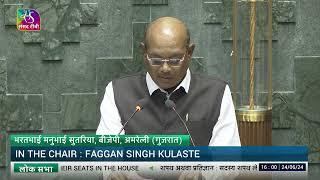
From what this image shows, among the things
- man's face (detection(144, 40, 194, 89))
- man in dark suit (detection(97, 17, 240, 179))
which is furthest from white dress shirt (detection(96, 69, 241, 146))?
man's face (detection(144, 40, 194, 89))

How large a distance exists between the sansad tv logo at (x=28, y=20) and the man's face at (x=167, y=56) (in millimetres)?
1865

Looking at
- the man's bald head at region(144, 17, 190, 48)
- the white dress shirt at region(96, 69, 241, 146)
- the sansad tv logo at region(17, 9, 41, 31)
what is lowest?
the white dress shirt at region(96, 69, 241, 146)

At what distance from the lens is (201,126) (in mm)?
2178

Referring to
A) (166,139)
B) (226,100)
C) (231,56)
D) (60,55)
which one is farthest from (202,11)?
(166,139)

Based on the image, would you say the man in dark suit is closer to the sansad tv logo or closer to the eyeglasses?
the eyeglasses

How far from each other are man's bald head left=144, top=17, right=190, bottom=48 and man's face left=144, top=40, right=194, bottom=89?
11 mm

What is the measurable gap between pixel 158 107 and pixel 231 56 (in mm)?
1671

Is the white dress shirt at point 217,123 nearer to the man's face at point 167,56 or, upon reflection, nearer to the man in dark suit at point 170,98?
the man in dark suit at point 170,98

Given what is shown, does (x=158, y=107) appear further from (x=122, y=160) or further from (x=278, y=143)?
(x=278, y=143)

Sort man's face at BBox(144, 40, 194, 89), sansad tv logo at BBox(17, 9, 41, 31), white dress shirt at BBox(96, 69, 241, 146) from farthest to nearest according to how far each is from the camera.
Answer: sansad tv logo at BBox(17, 9, 41, 31) → white dress shirt at BBox(96, 69, 241, 146) → man's face at BBox(144, 40, 194, 89)

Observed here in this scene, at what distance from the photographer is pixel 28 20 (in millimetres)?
3777

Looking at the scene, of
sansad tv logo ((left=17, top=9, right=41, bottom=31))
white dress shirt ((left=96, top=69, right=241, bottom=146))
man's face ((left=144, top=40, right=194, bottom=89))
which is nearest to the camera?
man's face ((left=144, top=40, right=194, bottom=89))

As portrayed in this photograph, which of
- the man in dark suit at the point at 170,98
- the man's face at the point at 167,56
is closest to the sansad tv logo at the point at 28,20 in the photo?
the man in dark suit at the point at 170,98

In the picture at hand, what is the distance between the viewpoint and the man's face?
6.61 feet
